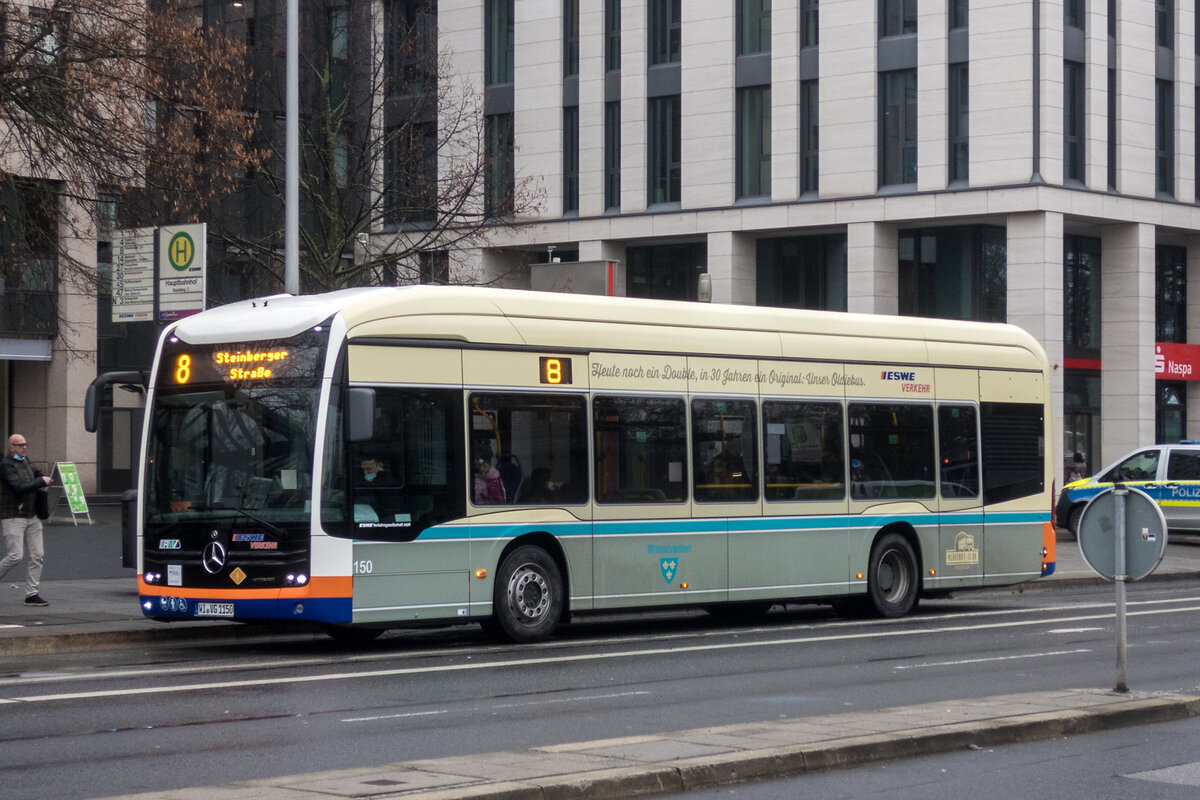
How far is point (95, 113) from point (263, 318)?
4006 millimetres

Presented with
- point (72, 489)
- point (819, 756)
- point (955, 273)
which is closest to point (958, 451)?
point (819, 756)

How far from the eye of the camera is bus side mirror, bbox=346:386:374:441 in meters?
14.1

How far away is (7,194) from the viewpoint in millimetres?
32000

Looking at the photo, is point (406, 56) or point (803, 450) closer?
point (803, 450)

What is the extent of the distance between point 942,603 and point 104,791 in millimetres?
15929

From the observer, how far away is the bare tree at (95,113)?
17.1 meters

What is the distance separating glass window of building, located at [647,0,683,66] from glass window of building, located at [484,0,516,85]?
4.52 meters

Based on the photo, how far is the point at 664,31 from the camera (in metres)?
46.2

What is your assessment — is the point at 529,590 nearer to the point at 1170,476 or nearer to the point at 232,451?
the point at 232,451

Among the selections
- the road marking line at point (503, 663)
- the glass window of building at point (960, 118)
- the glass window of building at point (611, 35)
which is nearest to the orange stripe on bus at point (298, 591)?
the road marking line at point (503, 663)

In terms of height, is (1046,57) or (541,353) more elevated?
(1046,57)

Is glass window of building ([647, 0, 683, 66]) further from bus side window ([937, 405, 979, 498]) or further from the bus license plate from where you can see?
the bus license plate

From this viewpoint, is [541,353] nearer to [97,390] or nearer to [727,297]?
[97,390]

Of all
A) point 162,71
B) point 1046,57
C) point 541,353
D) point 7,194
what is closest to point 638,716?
point 541,353
